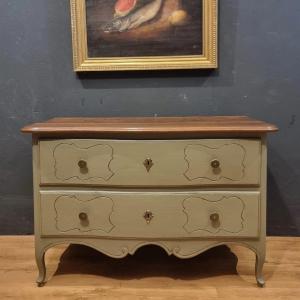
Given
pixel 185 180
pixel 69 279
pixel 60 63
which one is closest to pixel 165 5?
pixel 60 63

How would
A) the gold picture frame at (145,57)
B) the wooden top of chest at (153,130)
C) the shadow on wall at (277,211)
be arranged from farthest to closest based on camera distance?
1. the shadow on wall at (277,211)
2. the gold picture frame at (145,57)
3. the wooden top of chest at (153,130)

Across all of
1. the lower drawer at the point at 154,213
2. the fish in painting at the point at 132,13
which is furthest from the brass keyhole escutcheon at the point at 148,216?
the fish in painting at the point at 132,13

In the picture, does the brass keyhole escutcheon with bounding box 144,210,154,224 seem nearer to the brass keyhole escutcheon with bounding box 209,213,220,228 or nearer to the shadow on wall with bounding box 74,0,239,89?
the brass keyhole escutcheon with bounding box 209,213,220,228

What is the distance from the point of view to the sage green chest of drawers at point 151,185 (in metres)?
1.49

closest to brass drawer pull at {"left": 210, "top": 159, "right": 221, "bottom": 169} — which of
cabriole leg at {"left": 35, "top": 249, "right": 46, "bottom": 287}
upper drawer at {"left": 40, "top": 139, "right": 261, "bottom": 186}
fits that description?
upper drawer at {"left": 40, "top": 139, "right": 261, "bottom": 186}

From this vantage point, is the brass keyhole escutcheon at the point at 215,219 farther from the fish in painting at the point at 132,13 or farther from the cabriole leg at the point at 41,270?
the fish in painting at the point at 132,13

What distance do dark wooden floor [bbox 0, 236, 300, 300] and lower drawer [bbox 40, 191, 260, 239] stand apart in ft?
0.87

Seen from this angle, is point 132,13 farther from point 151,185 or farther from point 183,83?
point 151,185

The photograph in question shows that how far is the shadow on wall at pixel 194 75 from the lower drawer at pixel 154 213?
0.76 metres

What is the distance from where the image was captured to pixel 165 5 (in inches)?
75.7

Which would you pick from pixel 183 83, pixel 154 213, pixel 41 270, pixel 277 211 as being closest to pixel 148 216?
pixel 154 213

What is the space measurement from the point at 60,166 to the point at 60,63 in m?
0.78

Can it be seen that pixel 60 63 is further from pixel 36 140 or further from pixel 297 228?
pixel 297 228

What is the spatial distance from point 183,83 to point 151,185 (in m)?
0.76
